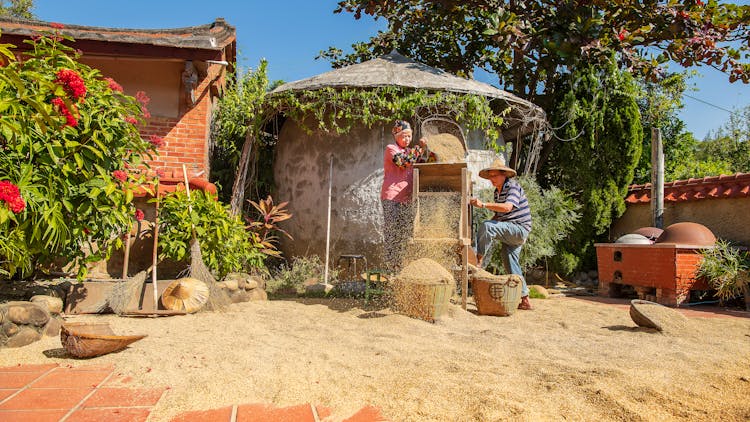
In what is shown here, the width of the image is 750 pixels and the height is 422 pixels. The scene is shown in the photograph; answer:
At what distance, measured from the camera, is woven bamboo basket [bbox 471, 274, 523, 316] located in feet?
16.3

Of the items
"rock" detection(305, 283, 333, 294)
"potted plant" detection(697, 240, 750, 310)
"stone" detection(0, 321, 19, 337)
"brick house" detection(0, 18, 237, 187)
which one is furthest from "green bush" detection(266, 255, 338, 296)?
"potted plant" detection(697, 240, 750, 310)

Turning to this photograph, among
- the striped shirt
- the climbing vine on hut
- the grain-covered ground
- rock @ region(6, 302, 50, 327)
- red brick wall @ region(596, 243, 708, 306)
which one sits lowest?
the grain-covered ground

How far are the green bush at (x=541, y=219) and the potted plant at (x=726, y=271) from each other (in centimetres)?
208

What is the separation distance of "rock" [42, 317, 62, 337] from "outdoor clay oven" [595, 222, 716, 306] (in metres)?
6.45

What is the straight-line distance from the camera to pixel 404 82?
23.9 feet

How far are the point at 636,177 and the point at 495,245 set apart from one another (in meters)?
6.62

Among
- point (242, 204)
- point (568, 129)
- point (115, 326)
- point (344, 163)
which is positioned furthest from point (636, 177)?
point (115, 326)

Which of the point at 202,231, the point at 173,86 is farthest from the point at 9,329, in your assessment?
the point at 173,86

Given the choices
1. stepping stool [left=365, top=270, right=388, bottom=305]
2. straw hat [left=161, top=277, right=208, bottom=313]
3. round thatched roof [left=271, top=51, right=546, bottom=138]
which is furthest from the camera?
round thatched roof [left=271, top=51, right=546, bottom=138]

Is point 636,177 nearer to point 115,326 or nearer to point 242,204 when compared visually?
point 242,204

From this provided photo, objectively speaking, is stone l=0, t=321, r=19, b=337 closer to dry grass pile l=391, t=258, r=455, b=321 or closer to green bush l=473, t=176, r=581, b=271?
dry grass pile l=391, t=258, r=455, b=321

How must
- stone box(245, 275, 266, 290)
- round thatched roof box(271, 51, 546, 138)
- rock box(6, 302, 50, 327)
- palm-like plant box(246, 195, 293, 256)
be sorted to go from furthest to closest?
round thatched roof box(271, 51, 546, 138) < palm-like plant box(246, 195, 293, 256) < stone box(245, 275, 266, 290) < rock box(6, 302, 50, 327)

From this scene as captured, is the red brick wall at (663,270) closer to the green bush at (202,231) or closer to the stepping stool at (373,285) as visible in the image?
the stepping stool at (373,285)

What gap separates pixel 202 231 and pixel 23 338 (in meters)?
2.09
